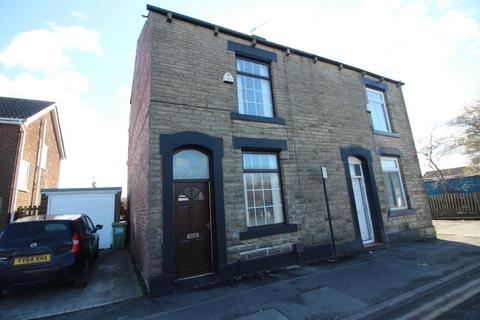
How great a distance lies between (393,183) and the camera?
990 centimetres

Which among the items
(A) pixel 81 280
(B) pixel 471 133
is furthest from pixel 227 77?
(B) pixel 471 133

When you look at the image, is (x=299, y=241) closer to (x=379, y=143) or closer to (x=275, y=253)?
(x=275, y=253)

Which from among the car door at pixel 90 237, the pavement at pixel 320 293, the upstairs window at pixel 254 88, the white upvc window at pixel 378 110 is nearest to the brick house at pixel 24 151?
the car door at pixel 90 237

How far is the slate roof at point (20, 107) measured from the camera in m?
11.9

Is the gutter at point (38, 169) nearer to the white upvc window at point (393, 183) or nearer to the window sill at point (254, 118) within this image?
the window sill at point (254, 118)

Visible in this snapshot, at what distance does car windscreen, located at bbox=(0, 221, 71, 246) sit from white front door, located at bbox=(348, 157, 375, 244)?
8.68 m

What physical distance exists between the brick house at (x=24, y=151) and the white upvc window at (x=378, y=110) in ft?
52.5

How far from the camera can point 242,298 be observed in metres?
4.63

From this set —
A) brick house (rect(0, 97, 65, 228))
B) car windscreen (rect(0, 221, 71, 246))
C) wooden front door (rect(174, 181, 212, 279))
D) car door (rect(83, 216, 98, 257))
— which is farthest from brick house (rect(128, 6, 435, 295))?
brick house (rect(0, 97, 65, 228))

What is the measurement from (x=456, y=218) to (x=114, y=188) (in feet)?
66.4

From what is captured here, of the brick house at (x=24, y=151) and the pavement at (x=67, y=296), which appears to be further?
the brick house at (x=24, y=151)

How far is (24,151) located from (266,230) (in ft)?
42.4

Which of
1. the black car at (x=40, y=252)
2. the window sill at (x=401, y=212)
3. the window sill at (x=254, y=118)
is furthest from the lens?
the window sill at (x=401, y=212)

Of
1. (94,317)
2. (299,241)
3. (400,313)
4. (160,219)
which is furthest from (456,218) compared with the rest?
(94,317)
